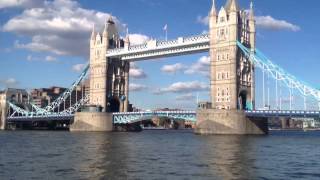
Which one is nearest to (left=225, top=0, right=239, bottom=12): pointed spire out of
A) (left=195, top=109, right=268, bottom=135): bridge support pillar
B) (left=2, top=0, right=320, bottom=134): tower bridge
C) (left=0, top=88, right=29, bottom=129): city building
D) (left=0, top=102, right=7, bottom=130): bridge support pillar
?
(left=2, top=0, right=320, bottom=134): tower bridge

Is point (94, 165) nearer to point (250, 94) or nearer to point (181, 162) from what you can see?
point (181, 162)

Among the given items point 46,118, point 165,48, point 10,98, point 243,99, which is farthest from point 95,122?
point 10,98

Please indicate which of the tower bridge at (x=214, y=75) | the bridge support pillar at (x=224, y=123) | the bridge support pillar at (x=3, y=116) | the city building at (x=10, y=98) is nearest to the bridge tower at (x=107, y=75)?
the tower bridge at (x=214, y=75)

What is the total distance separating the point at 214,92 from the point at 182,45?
13.9 meters

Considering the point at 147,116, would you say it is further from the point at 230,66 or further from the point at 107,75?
the point at 230,66

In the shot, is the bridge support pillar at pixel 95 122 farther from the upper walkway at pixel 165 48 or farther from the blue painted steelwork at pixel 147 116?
the upper walkway at pixel 165 48

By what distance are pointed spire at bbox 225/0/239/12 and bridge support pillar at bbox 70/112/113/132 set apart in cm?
4053

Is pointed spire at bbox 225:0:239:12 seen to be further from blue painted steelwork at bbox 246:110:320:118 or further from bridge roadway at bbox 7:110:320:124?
blue painted steelwork at bbox 246:110:320:118

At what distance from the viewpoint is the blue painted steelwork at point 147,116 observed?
11356cm

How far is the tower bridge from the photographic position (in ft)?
328

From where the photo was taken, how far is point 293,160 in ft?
146

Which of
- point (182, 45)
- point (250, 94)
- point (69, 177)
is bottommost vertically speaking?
point (69, 177)

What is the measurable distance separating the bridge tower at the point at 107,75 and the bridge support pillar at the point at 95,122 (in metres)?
6.78

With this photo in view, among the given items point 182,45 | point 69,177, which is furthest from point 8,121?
point 69,177
